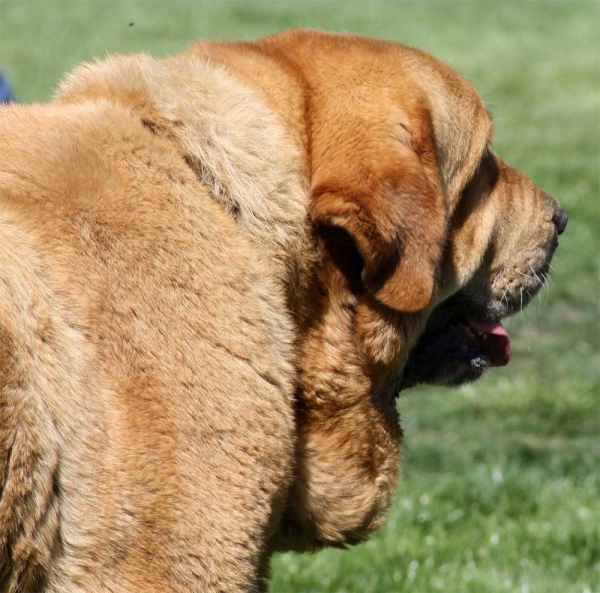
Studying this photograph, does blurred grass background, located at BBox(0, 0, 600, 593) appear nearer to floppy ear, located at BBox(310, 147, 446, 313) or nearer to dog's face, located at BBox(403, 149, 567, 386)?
dog's face, located at BBox(403, 149, 567, 386)

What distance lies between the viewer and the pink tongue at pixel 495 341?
3621 mm

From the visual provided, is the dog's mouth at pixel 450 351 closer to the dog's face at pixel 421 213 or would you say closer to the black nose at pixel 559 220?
the dog's face at pixel 421 213

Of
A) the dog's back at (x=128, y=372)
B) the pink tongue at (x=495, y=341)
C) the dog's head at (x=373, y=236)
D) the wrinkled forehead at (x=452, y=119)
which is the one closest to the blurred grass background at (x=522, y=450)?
the wrinkled forehead at (x=452, y=119)

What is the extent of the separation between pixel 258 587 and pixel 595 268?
7256 mm

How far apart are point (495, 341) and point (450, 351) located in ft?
0.99

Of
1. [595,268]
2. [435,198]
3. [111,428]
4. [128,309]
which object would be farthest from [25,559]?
[595,268]

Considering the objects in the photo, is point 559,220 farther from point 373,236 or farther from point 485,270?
point 373,236

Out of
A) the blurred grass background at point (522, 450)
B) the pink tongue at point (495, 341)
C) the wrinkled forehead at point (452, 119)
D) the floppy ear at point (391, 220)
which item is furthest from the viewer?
the blurred grass background at point (522, 450)

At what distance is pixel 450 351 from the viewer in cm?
351

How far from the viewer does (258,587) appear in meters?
2.68

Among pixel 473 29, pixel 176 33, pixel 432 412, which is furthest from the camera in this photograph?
pixel 473 29

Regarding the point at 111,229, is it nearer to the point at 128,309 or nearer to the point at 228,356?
the point at 128,309

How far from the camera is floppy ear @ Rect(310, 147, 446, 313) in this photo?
269 cm

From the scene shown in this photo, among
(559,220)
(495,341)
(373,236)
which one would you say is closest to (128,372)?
(373,236)
